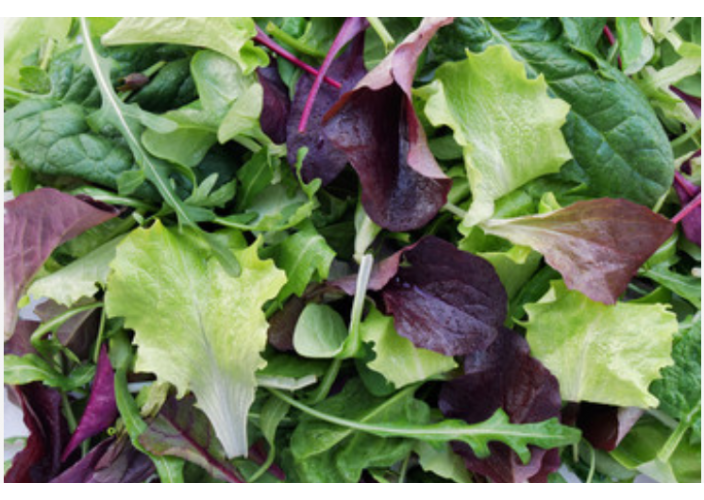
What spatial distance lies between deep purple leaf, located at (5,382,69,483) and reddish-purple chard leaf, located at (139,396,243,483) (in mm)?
111

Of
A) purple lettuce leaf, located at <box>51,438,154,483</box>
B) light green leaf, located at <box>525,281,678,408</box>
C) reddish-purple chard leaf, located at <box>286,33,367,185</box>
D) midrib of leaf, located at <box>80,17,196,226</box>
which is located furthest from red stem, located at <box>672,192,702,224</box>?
purple lettuce leaf, located at <box>51,438,154,483</box>

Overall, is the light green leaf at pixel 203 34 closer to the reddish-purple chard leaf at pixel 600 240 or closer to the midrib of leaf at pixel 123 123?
the midrib of leaf at pixel 123 123

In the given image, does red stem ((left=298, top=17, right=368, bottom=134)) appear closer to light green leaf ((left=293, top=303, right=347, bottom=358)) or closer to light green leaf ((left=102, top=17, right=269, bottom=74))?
light green leaf ((left=102, top=17, right=269, bottom=74))

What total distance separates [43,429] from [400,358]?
1.26 ft

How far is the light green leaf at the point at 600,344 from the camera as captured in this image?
677 mm

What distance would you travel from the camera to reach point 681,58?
29.8 inches

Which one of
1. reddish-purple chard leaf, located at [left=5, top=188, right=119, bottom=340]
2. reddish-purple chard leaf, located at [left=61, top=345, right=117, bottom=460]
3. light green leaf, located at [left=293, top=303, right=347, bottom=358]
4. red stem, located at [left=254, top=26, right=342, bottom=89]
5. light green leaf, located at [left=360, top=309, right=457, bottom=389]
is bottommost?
reddish-purple chard leaf, located at [left=61, top=345, right=117, bottom=460]

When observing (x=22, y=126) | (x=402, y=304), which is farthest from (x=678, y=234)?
(x=22, y=126)

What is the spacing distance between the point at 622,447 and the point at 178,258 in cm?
50

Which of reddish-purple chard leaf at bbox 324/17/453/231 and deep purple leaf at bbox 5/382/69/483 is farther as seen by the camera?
deep purple leaf at bbox 5/382/69/483

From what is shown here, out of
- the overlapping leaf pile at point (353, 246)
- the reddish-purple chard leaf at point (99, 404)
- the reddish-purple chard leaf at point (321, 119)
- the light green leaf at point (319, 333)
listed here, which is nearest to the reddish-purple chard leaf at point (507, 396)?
the overlapping leaf pile at point (353, 246)

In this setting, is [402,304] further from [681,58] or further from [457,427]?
[681,58]

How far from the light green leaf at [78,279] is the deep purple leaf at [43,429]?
0.38 ft

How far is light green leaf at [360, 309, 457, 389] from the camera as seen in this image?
69 cm
